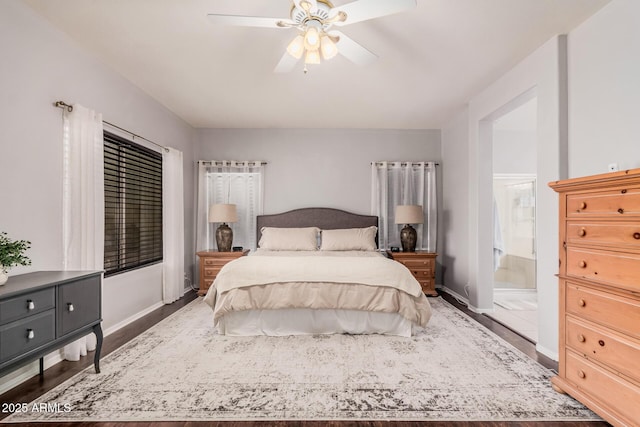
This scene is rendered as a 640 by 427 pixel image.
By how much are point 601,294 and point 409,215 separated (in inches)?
123

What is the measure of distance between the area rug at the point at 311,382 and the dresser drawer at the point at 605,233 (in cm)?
104

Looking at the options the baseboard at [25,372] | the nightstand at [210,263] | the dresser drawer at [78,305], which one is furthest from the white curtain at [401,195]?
the baseboard at [25,372]

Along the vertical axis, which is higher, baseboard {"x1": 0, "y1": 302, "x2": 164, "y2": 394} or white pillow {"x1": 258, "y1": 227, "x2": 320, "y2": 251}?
white pillow {"x1": 258, "y1": 227, "x2": 320, "y2": 251}

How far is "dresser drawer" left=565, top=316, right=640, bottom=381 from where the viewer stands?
5.55ft

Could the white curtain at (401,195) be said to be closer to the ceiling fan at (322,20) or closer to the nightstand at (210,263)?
the nightstand at (210,263)

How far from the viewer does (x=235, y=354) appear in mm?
2779

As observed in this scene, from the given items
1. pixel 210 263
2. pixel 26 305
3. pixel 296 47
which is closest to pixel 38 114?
pixel 26 305

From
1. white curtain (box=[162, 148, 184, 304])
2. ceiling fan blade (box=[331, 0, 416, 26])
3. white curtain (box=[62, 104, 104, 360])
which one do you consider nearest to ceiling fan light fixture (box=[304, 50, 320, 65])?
ceiling fan blade (box=[331, 0, 416, 26])

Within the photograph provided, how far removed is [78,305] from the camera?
7.38 ft

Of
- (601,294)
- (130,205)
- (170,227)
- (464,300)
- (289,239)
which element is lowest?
(464,300)

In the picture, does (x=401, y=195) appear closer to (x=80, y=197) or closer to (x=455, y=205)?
(x=455, y=205)

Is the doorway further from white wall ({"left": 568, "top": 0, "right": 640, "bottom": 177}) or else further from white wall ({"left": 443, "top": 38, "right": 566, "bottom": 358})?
white wall ({"left": 568, "top": 0, "right": 640, "bottom": 177})

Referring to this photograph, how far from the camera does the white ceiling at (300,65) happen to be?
2395 millimetres

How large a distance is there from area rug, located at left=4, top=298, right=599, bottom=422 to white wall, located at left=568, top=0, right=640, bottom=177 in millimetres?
1699
